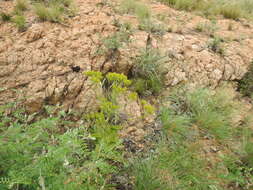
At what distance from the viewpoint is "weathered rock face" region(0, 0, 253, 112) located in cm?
249

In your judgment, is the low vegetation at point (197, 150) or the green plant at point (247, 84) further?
the green plant at point (247, 84)

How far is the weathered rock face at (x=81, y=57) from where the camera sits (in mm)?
2492

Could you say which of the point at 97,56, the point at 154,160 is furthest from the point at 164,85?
the point at 154,160

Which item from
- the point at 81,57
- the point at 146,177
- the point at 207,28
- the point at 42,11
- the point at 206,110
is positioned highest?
the point at 42,11

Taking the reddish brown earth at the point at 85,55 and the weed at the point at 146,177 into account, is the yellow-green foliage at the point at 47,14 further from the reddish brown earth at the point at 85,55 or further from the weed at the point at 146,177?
the weed at the point at 146,177

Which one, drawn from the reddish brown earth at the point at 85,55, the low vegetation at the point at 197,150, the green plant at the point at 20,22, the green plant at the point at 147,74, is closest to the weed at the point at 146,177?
the low vegetation at the point at 197,150

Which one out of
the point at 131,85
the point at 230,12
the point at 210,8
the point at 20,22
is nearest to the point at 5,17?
the point at 20,22

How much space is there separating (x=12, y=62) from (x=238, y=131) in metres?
3.52

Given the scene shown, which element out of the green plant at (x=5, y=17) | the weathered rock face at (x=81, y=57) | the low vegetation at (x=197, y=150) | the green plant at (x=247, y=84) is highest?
the green plant at (x=5, y=17)

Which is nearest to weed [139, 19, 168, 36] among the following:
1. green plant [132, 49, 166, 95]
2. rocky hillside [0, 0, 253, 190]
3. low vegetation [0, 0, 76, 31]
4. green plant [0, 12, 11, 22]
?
rocky hillside [0, 0, 253, 190]

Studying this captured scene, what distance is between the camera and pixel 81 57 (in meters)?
2.95

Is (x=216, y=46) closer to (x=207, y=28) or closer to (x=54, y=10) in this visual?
(x=207, y=28)

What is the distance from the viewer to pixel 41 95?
2.41m

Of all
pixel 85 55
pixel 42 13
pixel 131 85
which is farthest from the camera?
pixel 42 13
